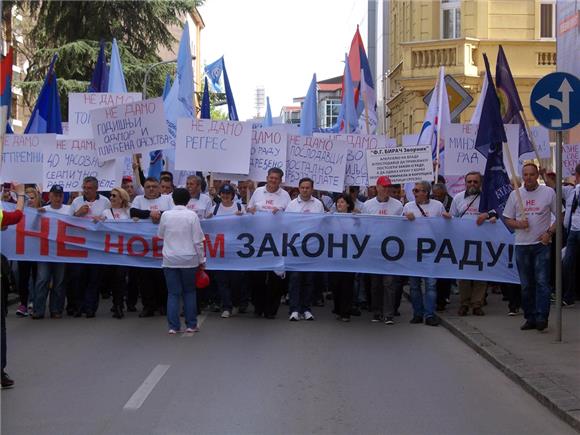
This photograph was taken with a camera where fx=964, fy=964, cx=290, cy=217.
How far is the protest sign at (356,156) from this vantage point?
1603 cm

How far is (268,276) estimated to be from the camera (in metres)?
13.1

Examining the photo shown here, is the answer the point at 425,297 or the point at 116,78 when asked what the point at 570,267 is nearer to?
the point at 425,297

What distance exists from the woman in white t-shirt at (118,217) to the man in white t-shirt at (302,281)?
229 cm

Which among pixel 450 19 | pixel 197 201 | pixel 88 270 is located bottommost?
pixel 88 270

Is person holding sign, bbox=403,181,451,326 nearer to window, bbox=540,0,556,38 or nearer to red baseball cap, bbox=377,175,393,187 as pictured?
red baseball cap, bbox=377,175,393,187

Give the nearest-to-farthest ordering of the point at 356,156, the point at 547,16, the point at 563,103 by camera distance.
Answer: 1. the point at 563,103
2. the point at 356,156
3. the point at 547,16

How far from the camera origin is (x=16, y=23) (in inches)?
1906

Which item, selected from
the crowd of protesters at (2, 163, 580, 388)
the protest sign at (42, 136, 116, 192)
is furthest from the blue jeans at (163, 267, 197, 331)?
the protest sign at (42, 136, 116, 192)

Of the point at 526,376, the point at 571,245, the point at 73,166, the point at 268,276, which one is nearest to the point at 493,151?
the point at 571,245

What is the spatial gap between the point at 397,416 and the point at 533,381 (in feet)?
5.28

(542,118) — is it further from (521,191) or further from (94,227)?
(94,227)

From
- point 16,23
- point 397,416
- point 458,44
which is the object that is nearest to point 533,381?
point 397,416

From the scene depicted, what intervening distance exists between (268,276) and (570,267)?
460 cm

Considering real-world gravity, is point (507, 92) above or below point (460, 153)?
above
